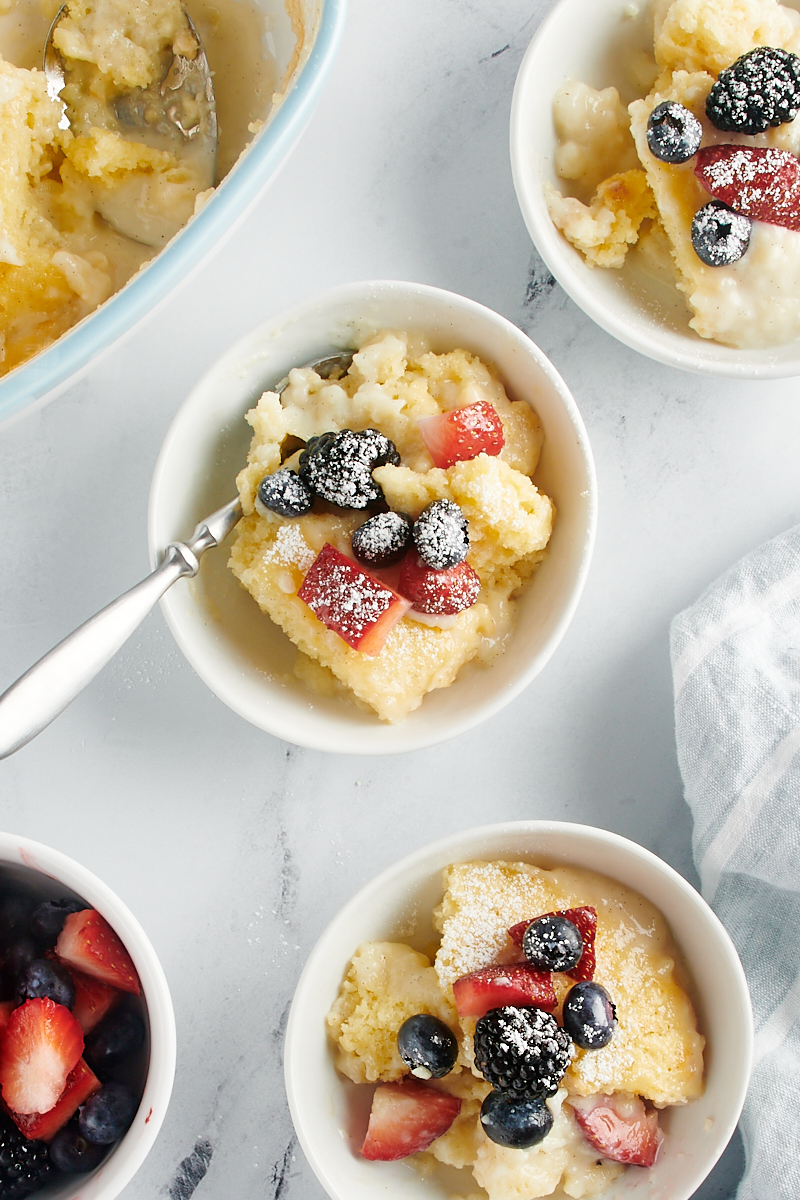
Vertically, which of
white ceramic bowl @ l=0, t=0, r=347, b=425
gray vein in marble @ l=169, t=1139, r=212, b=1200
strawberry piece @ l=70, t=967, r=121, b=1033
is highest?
white ceramic bowl @ l=0, t=0, r=347, b=425

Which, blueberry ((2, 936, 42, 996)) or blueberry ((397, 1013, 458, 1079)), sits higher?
blueberry ((2, 936, 42, 996))

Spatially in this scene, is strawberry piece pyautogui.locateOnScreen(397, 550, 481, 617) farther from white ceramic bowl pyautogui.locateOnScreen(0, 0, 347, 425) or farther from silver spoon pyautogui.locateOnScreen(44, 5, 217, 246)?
silver spoon pyautogui.locateOnScreen(44, 5, 217, 246)

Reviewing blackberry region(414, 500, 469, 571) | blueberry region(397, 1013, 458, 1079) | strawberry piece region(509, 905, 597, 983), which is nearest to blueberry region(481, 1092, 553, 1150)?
blueberry region(397, 1013, 458, 1079)

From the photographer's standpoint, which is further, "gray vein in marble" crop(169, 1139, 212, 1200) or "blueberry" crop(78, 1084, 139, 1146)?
"gray vein in marble" crop(169, 1139, 212, 1200)

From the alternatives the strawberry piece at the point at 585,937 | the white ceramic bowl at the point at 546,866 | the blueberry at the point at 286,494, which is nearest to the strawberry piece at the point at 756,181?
the blueberry at the point at 286,494

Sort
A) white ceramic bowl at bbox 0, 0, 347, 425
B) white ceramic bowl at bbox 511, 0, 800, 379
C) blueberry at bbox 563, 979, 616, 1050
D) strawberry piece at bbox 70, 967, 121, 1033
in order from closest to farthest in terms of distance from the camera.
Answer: white ceramic bowl at bbox 0, 0, 347, 425, blueberry at bbox 563, 979, 616, 1050, strawberry piece at bbox 70, 967, 121, 1033, white ceramic bowl at bbox 511, 0, 800, 379

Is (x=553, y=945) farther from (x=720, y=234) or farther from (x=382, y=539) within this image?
(x=720, y=234)

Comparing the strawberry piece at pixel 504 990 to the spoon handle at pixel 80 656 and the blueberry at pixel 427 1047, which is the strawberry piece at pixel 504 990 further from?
the spoon handle at pixel 80 656

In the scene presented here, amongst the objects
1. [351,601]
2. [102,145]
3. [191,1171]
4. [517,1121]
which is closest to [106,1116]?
[191,1171]

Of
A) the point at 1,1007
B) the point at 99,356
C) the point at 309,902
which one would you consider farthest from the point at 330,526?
the point at 1,1007
